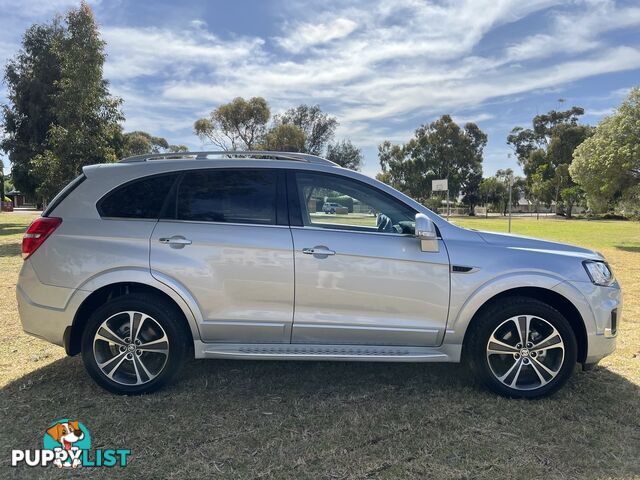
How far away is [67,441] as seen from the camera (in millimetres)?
3074

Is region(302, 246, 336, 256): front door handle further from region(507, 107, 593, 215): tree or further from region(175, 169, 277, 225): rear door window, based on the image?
region(507, 107, 593, 215): tree

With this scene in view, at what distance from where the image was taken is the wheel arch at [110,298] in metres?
3.61

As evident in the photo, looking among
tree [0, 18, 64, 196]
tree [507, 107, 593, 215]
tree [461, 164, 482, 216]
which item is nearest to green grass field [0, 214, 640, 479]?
tree [0, 18, 64, 196]

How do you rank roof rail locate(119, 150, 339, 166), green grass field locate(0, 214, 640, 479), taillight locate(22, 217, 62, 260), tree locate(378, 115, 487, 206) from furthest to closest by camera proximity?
tree locate(378, 115, 487, 206)
roof rail locate(119, 150, 339, 166)
taillight locate(22, 217, 62, 260)
green grass field locate(0, 214, 640, 479)

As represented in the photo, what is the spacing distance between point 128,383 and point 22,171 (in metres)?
24.3

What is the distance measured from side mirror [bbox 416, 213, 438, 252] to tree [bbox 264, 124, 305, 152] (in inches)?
1600

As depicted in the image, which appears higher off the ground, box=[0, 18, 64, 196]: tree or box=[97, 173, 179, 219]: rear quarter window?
box=[0, 18, 64, 196]: tree

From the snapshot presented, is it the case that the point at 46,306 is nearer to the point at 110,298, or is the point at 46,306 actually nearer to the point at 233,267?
the point at 110,298

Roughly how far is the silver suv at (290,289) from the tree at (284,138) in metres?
40.4

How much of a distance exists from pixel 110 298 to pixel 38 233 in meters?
0.75

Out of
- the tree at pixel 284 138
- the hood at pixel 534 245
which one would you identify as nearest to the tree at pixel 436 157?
the tree at pixel 284 138

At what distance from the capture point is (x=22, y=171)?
76.8 feet

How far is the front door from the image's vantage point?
3.55 metres

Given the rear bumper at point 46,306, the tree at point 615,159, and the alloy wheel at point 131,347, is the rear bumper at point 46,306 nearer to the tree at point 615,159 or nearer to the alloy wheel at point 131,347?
the alloy wheel at point 131,347
